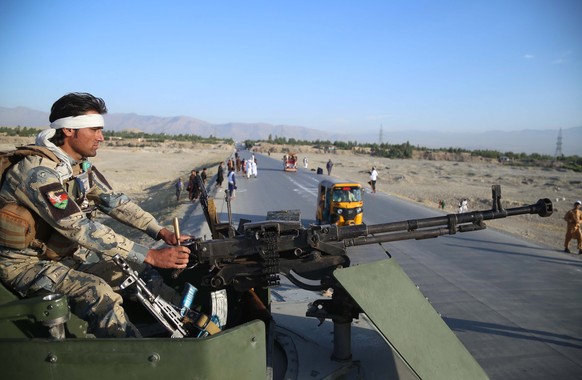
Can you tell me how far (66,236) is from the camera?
2766 mm

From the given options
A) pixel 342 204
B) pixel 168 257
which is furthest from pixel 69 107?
pixel 342 204

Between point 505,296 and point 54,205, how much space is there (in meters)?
8.19

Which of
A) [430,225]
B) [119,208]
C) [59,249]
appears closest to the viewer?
[59,249]

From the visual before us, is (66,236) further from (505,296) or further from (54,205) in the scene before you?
(505,296)

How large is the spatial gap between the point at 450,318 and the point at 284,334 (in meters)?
3.95

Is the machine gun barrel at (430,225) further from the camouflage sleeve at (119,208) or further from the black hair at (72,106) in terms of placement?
the black hair at (72,106)

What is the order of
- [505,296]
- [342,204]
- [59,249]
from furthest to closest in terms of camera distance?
[342,204]
[505,296]
[59,249]

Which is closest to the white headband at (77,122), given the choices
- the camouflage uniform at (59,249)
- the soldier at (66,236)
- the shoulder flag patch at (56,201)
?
the soldier at (66,236)

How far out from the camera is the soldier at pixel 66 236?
2.73 meters

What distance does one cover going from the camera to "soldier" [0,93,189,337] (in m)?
2.73

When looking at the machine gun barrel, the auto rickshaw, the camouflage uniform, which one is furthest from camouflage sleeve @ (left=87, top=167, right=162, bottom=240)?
the auto rickshaw

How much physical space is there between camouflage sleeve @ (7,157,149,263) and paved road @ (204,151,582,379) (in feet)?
13.1

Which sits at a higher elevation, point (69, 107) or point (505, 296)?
point (69, 107)

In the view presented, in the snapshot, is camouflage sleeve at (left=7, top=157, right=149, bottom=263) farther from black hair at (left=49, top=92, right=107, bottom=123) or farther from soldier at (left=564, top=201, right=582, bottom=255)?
soldier at (left=564, top=201, right=582, bottom=255)
